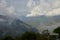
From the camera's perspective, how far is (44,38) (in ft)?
A: 9.98

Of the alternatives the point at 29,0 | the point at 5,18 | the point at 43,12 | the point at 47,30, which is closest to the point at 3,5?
the point at 5,18

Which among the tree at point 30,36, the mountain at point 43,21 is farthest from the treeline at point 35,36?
the mountain at point 43,21

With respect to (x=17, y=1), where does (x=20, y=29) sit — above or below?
below

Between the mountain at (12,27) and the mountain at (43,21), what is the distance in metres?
0.10

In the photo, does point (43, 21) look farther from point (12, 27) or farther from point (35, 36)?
point (12, 27)

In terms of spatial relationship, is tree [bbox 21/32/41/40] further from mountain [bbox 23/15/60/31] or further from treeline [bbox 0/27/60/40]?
mountain [bbox 23/15/60/31]

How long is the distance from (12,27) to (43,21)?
26.1 inches

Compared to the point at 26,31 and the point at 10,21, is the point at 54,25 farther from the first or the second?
the point at 10,21

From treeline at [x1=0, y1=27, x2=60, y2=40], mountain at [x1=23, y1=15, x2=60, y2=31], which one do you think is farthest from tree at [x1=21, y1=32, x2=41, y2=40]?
mountain at [x1=23, y1=15, x2=60, y2=31]

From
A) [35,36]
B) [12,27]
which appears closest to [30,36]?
[35,36]

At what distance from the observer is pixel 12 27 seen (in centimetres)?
306

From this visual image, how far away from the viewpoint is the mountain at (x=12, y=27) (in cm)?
304

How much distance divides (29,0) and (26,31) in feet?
2.21

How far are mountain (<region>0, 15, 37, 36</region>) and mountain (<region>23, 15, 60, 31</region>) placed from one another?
0.10 meters
